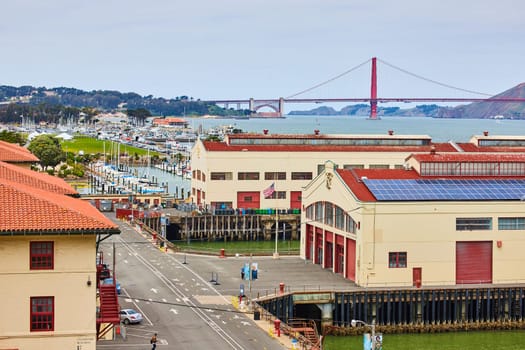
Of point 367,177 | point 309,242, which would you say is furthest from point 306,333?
point 309,242

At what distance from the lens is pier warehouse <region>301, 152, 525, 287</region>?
72438 mm

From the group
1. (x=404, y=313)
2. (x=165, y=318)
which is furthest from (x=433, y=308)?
(x=165, y=318)

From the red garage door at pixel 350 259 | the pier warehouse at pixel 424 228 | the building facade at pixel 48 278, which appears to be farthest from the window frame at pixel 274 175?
the building facade at pixel 48 278

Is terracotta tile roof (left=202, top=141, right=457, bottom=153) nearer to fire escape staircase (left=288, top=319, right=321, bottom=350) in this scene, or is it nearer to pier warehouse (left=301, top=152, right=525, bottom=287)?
pier warehouse (left=301, top=152, right=525, bottom=287)

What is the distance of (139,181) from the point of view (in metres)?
168

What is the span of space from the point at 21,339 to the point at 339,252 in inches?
1516

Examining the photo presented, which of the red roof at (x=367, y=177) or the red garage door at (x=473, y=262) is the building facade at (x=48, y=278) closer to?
the red roof at (x=367, y=177)

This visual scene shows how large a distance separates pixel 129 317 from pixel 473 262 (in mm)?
26713

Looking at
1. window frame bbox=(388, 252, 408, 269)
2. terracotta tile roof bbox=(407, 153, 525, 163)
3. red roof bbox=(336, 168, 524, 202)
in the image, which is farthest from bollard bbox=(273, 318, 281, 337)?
terracotta tile roof bbox=(407, 153, 525, 163)

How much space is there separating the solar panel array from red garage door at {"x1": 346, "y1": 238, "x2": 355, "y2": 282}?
4011 millimetres

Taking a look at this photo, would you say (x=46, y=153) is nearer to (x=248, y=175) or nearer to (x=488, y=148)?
(x=248, y=175)

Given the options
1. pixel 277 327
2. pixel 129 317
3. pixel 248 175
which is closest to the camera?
pixel 277 327

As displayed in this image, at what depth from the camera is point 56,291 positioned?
1679 inches

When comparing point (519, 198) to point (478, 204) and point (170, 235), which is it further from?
point (170, 235)
